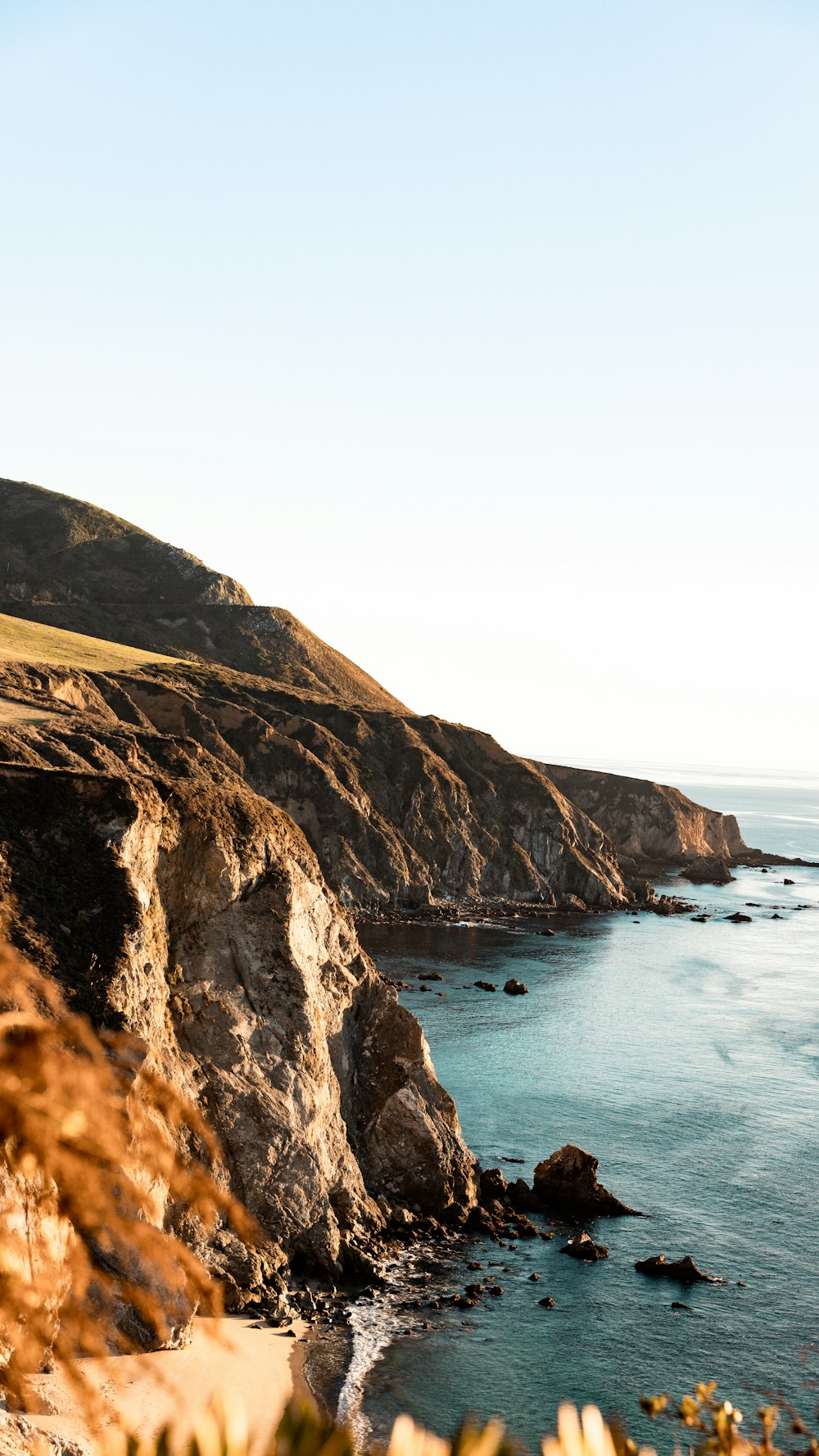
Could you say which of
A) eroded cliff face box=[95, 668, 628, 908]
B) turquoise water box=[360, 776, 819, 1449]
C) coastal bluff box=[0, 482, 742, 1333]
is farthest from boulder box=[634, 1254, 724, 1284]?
eroded cliff face box=[95, 668, 628, 908]

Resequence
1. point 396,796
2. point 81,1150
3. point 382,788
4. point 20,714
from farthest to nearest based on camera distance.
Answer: point 382,788, point 396,796, point 20,714, point 81,1150

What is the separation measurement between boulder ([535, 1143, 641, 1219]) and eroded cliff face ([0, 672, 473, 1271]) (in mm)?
4604

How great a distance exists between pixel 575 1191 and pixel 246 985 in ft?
66.7

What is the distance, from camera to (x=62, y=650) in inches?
5472

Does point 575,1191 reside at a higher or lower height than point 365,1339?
higher

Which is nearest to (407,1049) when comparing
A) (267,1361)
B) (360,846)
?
(267,1361)

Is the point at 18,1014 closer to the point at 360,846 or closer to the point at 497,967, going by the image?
the point at 497,967

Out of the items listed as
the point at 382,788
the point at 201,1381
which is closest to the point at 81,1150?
the point at 201,1381

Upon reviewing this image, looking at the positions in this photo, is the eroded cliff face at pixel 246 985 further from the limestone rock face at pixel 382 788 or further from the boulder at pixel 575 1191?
the limestone rock face at pixel 382 788

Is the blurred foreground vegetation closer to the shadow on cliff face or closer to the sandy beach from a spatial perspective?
the sandy beach

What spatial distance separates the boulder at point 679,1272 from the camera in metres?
46.2

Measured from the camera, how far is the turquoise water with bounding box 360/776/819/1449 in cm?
3831

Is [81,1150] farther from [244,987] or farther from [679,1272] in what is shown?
[679,1272]

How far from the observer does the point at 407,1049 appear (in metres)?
52.2
